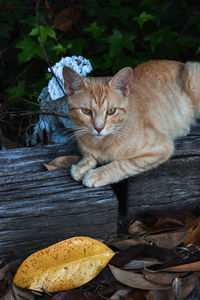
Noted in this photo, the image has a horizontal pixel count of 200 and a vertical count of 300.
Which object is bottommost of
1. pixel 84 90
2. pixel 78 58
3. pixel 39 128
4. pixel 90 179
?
pixel 90 179

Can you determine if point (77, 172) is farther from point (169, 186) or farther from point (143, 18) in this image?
point (143, 18)

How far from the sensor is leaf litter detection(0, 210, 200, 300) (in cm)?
206

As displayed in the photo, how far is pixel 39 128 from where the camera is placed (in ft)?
12.6

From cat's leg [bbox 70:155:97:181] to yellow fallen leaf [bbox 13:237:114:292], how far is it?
57 cm

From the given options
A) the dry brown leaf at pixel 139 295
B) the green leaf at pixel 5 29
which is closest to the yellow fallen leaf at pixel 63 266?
the dry brown leaf at pixel 139 295

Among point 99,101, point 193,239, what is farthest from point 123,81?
point 193,239

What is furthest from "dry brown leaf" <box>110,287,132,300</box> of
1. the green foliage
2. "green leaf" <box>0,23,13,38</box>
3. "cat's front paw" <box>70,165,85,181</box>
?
"green leaf" <box>0,23,13,38</box>

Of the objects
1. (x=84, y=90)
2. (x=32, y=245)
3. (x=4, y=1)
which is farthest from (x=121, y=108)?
(x=4, y=1)

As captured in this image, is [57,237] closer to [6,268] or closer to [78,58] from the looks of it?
A: [6,268]

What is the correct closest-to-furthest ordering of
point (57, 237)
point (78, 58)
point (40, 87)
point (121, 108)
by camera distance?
point (57, 237)
point (121, 108)
point (78, 58)
point (40, 87)

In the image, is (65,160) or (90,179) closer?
(90,179)

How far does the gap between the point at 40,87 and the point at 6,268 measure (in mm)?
2367

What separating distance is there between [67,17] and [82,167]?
2492mm

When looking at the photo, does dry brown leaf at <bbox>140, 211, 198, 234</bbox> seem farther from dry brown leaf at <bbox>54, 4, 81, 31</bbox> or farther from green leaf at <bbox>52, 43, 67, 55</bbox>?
dry brown leaf at <bbox>54, 4, 81, 31</bbox>
